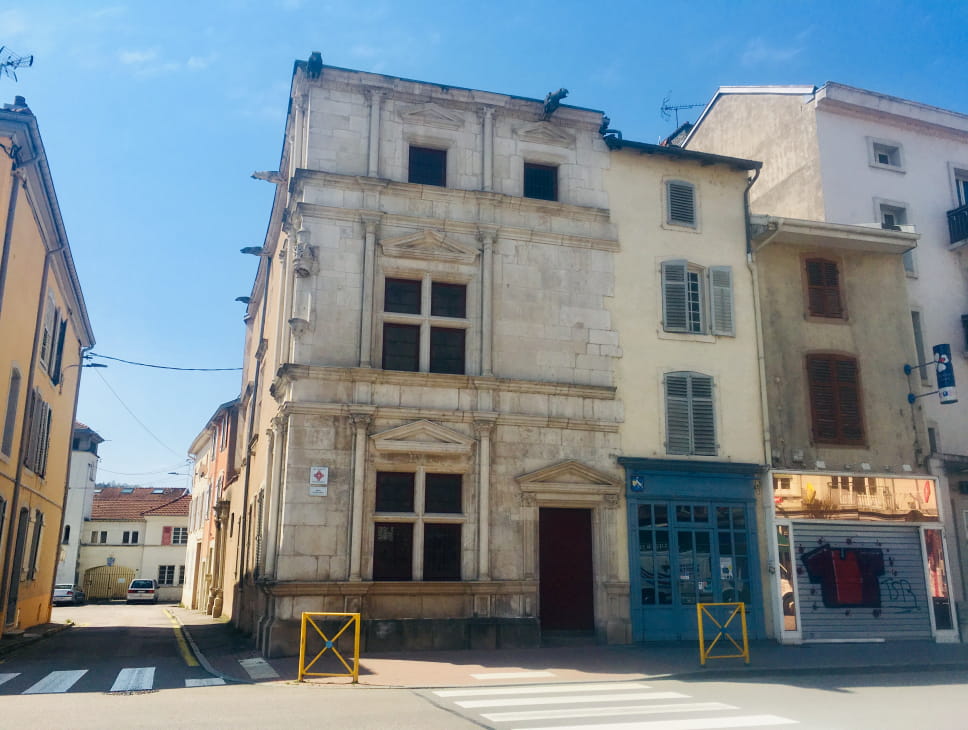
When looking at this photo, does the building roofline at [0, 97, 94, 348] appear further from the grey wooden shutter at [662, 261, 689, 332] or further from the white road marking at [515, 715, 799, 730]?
the white road marking at [515, 715, 799, 730]

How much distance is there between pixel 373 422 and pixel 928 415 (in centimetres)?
1369

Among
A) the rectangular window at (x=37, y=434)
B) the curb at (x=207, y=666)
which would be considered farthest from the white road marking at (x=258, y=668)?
the rectangular window at (x=37, y=434)

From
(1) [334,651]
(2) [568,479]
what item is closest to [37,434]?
(1) [334,651]

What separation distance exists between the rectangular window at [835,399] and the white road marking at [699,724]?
11017 millimetres

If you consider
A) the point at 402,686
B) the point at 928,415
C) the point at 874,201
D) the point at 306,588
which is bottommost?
the point at 402,686

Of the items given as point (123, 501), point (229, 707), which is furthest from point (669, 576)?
point (123, 501)

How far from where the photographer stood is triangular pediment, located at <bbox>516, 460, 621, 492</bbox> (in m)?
15.9

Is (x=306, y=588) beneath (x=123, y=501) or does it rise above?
beneath

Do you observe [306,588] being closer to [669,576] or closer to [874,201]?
[669,576]

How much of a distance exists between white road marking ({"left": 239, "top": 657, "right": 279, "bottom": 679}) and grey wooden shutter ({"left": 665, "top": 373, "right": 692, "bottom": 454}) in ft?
29.6

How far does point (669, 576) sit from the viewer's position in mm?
16484

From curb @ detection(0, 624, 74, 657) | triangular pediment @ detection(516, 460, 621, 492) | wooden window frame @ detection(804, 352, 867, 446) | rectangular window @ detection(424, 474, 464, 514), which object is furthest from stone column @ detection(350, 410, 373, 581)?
wooden window frame @ detection(804, 352, 867, 446)

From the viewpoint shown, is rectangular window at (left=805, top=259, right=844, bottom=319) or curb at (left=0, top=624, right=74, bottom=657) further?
rectangular window at (left=805, top=259, right=844, bottom=319)

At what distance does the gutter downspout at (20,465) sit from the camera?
1839cm
